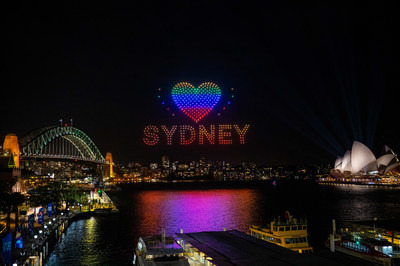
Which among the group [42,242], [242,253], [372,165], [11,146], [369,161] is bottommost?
[42,242]

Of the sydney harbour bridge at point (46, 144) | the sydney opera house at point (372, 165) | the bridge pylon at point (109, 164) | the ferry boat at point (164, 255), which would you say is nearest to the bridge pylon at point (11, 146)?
the sydney harbour bridge at point (46, 144)

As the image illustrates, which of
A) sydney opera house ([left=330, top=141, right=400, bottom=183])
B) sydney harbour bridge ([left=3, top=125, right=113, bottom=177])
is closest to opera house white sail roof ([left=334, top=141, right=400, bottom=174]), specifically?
sydney opera house ([left=330, top=141, right=400, bottom=183])

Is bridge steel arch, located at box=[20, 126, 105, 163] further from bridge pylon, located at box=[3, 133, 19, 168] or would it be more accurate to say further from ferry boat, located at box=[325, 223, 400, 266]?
ferry boat, located at box=[325, 223, 400, 266]

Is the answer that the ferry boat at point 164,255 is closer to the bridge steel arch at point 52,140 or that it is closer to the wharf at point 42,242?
the wharf at point 42,242

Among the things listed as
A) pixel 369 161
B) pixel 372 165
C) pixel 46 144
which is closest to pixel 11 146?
pixel 46 144

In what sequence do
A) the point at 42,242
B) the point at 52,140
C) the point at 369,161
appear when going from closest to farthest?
the point at 42,242, the point at 52,140, the point at 369,161

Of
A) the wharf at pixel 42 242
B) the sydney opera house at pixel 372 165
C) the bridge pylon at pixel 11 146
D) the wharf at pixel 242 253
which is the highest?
the bridge pylon at pixel 11 146

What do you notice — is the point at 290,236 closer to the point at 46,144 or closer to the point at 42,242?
the point at 42,242
